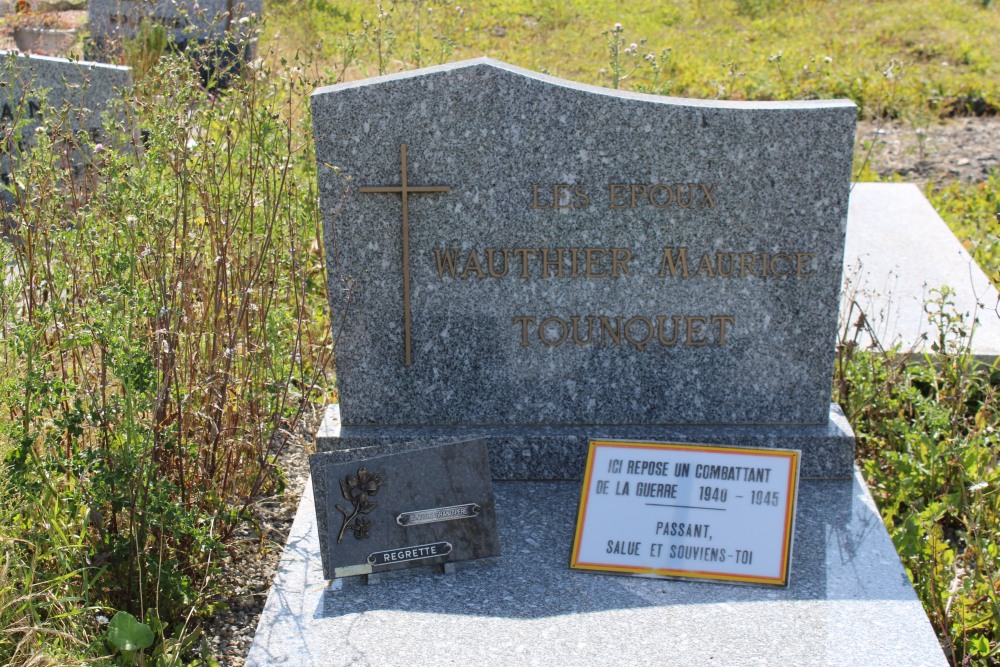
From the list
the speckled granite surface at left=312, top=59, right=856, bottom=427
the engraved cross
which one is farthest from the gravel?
the engraved cross

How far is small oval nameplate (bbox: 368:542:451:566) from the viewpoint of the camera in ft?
8.72

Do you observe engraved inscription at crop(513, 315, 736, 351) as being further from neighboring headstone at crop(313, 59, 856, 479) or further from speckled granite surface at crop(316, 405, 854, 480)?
speckled granite surface at crop(316, 405, 854, 480)

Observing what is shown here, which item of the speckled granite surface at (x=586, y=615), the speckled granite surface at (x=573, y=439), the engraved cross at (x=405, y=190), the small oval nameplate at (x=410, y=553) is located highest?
the engraved cross at (x=405, y=190)

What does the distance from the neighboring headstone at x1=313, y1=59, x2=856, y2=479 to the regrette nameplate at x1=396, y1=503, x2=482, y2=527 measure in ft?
1.38

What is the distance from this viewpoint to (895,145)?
7.14 metres

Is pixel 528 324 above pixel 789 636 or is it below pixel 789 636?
above

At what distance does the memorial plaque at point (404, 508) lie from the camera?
8.71 ft

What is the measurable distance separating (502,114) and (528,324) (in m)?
0.62

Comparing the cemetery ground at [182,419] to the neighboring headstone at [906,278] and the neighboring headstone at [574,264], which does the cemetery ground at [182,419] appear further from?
the neighboring headstone at [574,264]

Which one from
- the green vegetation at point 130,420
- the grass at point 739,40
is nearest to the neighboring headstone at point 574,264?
the green vegetation at point 130,420

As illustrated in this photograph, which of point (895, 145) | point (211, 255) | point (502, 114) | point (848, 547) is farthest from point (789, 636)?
point (895, 145)

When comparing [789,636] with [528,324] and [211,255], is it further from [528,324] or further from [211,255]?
[211,255]

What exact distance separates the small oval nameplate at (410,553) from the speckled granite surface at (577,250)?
0.54 m

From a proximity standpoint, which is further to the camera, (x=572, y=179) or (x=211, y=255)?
(x=211, y=255)
